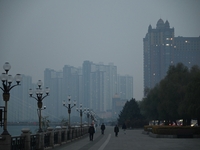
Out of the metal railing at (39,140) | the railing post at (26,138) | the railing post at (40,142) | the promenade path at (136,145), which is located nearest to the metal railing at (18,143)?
the metal railing at (39,140)

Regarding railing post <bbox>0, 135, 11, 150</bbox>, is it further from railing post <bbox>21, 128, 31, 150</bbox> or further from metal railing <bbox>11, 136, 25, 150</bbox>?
railing post <bbox>21, 128, 31, 150</bbox>

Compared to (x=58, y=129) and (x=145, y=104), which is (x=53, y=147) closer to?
(x=58, y=129)

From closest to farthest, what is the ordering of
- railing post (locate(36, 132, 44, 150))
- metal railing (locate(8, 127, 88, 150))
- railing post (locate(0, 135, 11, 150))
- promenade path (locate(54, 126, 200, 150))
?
railing post (locate(0, 135, 11, 150)) < metal railing (locate(8, 127, 88, 150)) < railing post (locate(36, 132, 44, 150)) < promenade path (locate(54, 126, 200, 150))

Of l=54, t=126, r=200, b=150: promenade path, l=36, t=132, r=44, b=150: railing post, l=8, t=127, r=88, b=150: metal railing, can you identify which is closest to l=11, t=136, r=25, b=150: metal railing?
l=8, t=127, r=88, b=150: metal railing

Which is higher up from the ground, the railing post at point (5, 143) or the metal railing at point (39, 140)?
the railing post at point (5, 143)

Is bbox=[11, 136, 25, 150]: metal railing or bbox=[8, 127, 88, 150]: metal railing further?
bbox=[8, 127, 88, 150]: metal railing

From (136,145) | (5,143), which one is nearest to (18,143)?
(5,143)

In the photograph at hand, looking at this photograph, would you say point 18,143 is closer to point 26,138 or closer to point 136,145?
point 26,138

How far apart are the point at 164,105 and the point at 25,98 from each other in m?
109

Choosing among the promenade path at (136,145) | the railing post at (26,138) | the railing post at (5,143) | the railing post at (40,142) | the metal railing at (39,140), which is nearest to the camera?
the railing post at (5,143)

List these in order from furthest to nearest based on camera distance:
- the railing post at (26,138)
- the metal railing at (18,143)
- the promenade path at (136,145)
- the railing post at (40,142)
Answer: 1. the promenade path at (136,145)
2. the railing post at (40,142)
3. the railing post at (26,138)
4. the metal railing at (18,143)

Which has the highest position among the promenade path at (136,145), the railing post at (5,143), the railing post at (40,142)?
the railing post at (5,143)

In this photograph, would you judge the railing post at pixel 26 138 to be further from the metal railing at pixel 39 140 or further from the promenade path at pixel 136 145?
the promenade path at pixel 136 145

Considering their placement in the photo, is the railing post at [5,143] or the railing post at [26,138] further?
the railing post at [26,138]
